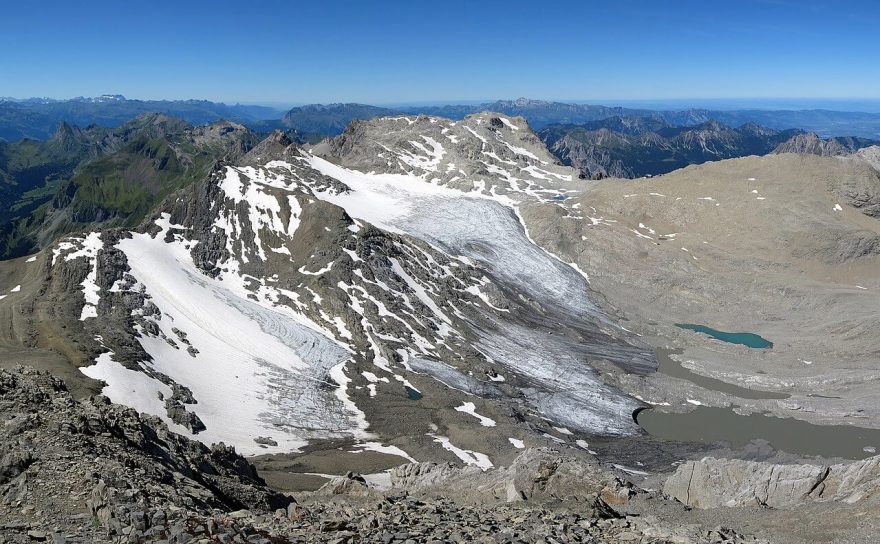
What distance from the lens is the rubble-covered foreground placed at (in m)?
21.6

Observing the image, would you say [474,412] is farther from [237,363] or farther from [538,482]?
[538,482]

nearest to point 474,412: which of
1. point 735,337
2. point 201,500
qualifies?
point 201,500

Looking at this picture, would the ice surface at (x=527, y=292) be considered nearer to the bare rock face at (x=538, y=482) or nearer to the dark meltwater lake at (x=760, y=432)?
the dark meltwater lake at (x=760, y=432)

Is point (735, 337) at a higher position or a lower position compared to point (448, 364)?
lower

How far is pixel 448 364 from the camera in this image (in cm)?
10612

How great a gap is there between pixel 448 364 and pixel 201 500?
78794 mm

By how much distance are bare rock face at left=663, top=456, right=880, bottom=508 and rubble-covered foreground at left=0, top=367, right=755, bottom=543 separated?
24.5 ft

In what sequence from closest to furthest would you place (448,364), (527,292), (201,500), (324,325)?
(201,500)
(448,364)
(324,325)
(527,292)

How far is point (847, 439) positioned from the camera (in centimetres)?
9469

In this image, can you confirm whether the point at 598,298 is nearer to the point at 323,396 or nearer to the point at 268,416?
the point at 323,396

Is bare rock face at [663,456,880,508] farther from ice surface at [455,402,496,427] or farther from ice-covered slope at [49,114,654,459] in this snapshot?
ice surface at [455,402,496,427]

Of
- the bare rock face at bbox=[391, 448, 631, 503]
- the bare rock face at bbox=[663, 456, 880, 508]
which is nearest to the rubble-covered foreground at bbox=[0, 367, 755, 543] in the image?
the bare rock face at bbox=[391, 448, 631, 503]

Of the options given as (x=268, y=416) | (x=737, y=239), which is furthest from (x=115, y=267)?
(x=737, y=239)

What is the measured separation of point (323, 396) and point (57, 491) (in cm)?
6644
